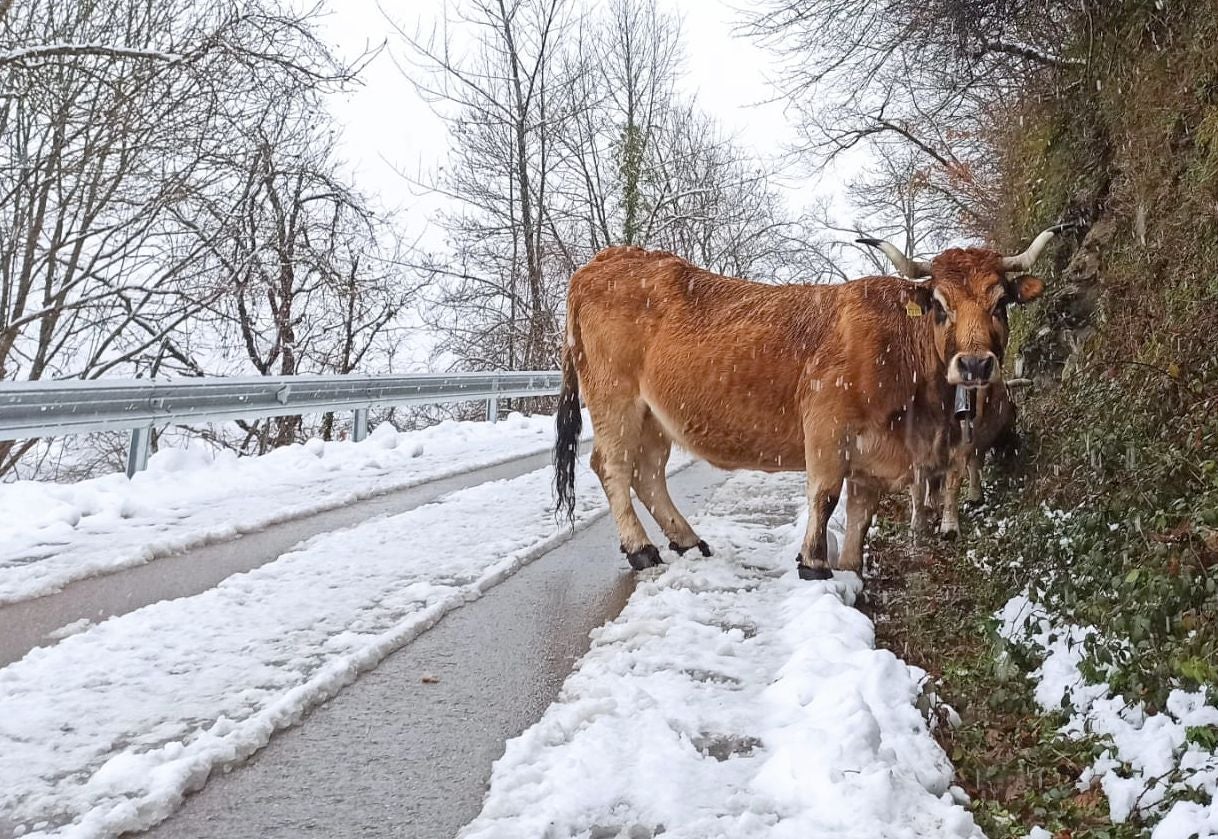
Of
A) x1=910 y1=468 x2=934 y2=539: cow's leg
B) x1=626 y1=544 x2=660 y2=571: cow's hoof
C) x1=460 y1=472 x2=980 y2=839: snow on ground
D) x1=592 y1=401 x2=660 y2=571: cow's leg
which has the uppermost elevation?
x1=592 y1=401 x2=660 y2=571: cow's leg

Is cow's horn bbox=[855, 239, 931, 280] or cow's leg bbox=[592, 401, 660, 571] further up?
cow's horn bbox=[855, 239, 931, 280]

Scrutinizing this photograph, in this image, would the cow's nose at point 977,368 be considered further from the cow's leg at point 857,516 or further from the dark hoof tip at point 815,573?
the dark hoof tip at point 815,573

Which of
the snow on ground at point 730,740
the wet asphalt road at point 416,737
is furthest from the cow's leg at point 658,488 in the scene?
the snow on ground at point 730,740

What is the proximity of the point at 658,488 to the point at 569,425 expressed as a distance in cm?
94

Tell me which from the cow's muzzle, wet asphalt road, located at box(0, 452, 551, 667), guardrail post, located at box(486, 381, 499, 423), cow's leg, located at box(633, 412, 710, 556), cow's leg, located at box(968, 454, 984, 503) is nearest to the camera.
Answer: wet asphalt road, located at box(0, 452, 551, 667)

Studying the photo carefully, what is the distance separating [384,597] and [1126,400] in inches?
164

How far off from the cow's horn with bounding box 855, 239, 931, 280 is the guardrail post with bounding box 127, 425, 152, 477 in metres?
6.54

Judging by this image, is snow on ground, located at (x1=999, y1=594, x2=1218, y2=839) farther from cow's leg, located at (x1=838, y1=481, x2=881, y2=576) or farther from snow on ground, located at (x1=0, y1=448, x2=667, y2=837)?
snow on ground, located at (x1=0, y1=448, x2=667, y2=837)

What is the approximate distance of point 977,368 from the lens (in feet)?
15.5

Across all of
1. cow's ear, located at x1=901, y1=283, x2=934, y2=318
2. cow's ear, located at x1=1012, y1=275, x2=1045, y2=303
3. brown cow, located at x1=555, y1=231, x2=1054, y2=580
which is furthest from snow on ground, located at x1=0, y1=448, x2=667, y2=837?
cow's ear, located at x1=1012, y1=275, x2=1045, y2=303

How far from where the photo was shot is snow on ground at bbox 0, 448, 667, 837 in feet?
8.76

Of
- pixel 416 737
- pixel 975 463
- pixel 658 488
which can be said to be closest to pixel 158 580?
pixel 416 737

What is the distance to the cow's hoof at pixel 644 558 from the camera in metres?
5.59

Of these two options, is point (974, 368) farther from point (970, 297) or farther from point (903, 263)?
point (903, 263)
